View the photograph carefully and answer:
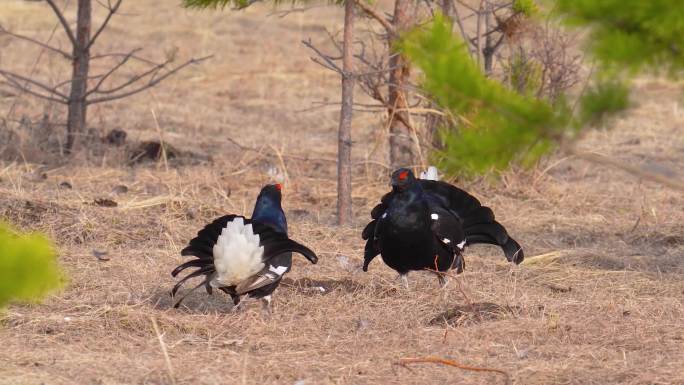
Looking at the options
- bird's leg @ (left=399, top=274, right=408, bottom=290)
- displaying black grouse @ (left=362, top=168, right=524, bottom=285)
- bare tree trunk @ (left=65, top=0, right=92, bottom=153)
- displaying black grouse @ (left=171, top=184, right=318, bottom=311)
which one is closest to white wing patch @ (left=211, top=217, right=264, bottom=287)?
displaying black grouse @ (left=171, top=184, right=318, bottom=311)

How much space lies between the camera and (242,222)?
5227 millimetres

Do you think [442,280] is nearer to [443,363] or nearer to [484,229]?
[484,229]

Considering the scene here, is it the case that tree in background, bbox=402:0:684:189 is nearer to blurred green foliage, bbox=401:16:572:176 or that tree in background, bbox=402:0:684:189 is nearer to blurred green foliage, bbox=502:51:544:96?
blurred green foliage, bbox=401:16:572:176

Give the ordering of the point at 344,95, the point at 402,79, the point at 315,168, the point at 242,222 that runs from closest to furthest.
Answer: the point at 242,222 → the point at 344,95 → the point at 402,79 → the point at 315,168

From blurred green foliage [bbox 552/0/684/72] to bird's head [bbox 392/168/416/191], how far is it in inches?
112

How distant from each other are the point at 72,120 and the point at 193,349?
5.12 meters

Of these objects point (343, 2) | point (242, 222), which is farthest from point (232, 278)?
point (343, 2)

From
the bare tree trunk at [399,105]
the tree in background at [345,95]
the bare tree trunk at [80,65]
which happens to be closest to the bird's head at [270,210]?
the tree in background at [345,95]

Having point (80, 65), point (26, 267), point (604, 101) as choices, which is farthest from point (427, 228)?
point (80, 65)

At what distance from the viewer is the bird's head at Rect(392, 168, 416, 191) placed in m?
5.84

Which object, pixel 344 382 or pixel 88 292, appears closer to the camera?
pixel 344 382

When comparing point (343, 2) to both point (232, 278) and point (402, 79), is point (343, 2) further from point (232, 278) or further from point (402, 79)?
point (232, 278)

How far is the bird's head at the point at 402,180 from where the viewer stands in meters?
5.84

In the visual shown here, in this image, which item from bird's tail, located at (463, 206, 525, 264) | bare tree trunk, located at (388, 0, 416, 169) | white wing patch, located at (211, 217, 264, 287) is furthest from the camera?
bare tree trunk, located at (388, 0, 416, 169)
